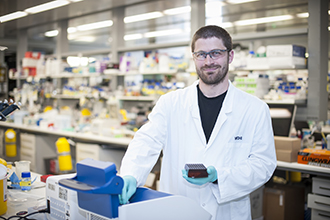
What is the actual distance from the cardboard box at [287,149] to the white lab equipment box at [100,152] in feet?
6.80

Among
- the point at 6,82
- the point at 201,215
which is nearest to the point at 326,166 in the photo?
the point at 201,215

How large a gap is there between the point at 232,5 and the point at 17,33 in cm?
502

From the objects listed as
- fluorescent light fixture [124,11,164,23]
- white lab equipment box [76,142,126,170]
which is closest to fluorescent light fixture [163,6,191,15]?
fluorescent light fixture [124,11,164,23]

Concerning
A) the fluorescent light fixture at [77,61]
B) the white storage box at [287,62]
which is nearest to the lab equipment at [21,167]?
the white storage box at [287,62]

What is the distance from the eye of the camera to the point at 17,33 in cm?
766

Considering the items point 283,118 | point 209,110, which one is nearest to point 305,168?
point 283,118

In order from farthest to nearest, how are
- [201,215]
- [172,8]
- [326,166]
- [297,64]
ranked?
1. [172,8]
2. [297,64]
3. [326,166]
4. [201,215]

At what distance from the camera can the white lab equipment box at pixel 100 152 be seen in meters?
4.21

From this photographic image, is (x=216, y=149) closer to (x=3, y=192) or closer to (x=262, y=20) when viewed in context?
(x=3, y=192)

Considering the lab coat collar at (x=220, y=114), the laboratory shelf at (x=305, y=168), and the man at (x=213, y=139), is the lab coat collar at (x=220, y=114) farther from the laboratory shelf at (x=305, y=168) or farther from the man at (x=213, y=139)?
the laboratory shelf at (x=305, y=168)

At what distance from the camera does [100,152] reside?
165 inches

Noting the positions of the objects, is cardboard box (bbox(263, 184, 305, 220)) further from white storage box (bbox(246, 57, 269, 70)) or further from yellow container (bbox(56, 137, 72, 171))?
yellow container (bbox(56, 137, 72, 171))

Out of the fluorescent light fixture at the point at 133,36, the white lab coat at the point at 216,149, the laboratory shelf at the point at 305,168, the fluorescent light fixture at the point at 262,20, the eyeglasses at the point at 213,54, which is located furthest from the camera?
the fluorescent light fixture at the point at 133,36

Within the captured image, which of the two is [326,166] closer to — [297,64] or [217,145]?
[297,64]
